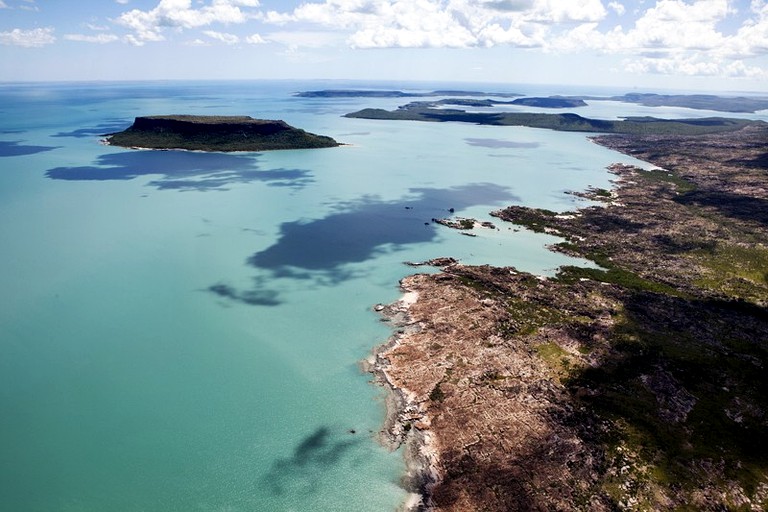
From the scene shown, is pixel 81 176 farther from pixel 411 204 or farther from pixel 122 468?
pixel 122 468

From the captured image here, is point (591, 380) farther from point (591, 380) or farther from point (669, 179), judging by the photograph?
point (669, 179)

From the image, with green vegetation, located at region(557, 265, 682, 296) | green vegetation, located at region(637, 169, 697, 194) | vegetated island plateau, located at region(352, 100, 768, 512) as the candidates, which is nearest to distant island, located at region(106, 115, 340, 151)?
green vegetation, located at region(637, 169, 697, 194)

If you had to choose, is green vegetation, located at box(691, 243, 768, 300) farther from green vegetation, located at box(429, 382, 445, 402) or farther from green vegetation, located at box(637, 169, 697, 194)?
green vegetation, located at box(637, 169, 697, 194)

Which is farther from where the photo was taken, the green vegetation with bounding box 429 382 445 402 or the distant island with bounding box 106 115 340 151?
the distant island with bounding box 106 115 340 151

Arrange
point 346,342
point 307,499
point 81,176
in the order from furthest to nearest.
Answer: point 81,176, point 346,342, point 307,499

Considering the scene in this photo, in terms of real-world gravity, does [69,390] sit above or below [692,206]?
below

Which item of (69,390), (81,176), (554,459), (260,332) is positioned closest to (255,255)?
(260,332)

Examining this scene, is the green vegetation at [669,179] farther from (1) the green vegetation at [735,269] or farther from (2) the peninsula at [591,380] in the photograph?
(1) the green vegetation at [735,269]

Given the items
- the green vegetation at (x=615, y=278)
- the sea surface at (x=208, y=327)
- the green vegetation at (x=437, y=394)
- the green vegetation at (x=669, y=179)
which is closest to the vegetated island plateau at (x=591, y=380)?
the green vegetation at (x=437, y=394)
